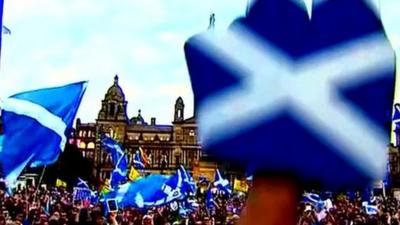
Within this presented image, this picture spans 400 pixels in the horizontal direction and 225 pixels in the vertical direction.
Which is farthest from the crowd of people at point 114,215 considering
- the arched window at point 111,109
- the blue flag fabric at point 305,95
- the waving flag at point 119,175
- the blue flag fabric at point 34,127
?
the arched window at point 111,109

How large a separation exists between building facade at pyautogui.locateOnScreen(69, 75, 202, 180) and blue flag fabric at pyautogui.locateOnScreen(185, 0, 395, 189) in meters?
113

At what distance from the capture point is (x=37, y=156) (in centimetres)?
1076

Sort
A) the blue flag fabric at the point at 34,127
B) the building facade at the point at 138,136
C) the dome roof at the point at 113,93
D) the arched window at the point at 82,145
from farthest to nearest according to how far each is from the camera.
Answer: the arched window at the point at 82,145, the dome roof at the point at 113,93, the building facade at the point at 138,136, the blue flag fabric at the point at 34,127

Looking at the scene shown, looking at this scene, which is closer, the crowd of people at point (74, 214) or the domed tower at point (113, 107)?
the crowd of people at point (74, 214)

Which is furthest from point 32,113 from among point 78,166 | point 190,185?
point 78,166

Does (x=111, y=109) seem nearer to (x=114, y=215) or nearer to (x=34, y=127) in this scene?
(x=114, y=215)

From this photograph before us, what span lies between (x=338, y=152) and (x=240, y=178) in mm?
228

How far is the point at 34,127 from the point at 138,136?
111m

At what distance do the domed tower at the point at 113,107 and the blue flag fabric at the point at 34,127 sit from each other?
4238 inches

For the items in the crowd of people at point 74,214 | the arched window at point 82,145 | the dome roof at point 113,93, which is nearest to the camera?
the crowd of people at point 74,214

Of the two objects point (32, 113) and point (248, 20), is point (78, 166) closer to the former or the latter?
point (32, 113)

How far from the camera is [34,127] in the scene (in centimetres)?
1094

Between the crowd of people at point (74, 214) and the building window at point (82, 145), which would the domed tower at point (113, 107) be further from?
the crowd of people at point (74, 214)

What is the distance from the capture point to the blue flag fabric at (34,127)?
10.3 meters
